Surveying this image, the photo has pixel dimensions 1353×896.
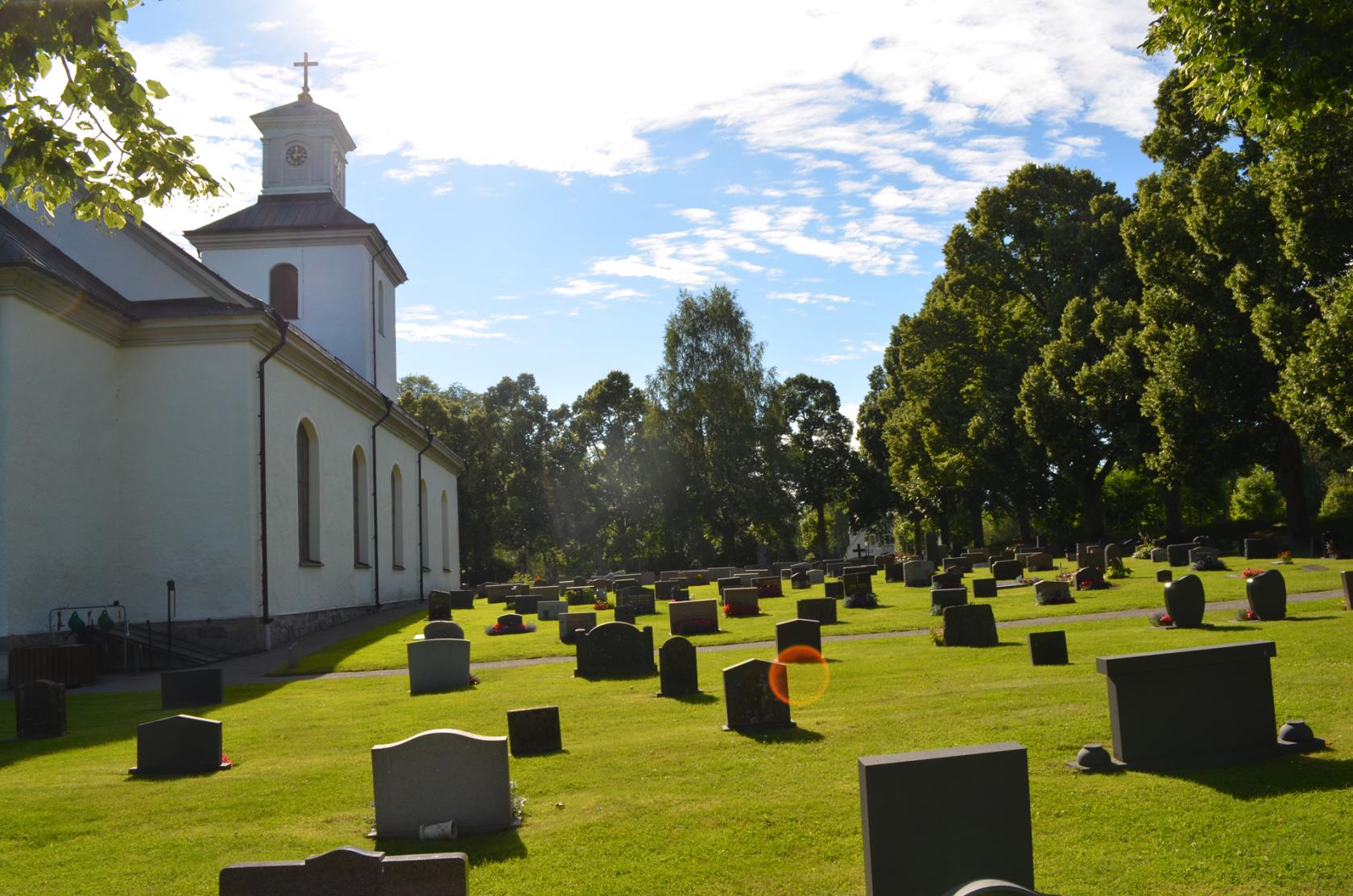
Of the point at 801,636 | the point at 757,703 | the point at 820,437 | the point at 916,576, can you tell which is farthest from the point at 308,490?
the point at 820,437

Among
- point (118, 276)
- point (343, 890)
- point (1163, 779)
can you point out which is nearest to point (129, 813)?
point (343, 890)

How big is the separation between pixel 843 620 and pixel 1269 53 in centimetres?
1516

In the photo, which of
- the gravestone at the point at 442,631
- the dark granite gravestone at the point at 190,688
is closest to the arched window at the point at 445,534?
the gravestone at the point at 442,631

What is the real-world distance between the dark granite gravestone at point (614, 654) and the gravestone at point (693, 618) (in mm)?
5664

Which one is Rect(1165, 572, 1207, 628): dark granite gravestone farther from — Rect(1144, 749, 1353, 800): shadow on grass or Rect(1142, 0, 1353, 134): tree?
Rect(1144, 749, 1353, 800): shadow on grass

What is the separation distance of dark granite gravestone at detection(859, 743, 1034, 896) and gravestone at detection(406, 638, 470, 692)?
10.4 m

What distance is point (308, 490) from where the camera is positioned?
→ 28.3 metres

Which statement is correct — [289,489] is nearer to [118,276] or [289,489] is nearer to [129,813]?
[118,276]

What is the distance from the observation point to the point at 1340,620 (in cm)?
1548

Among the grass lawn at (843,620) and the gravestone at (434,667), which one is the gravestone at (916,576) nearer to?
the grass lawn at (843,620)

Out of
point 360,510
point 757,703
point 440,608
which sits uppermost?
point 360,510

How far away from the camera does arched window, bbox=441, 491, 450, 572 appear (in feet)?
167

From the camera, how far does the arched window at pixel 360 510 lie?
33.5 metres

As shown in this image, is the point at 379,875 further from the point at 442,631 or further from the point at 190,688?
the point at 442,631
